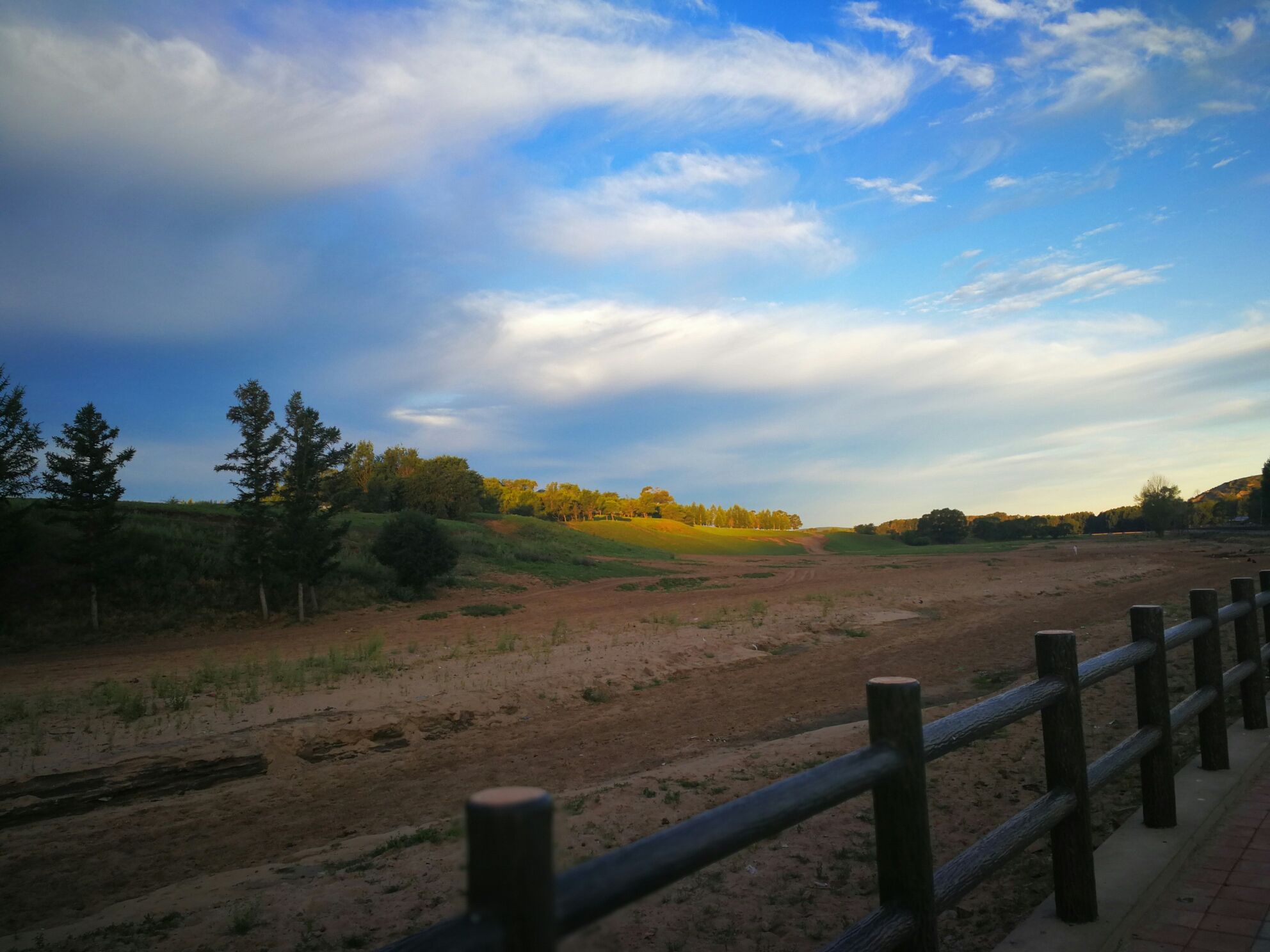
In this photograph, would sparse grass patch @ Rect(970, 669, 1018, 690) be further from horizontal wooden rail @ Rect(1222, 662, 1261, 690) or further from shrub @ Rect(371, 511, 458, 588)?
shrub @ Rect(371, 511, 458, 588)

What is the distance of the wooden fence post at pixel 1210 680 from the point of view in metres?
5.58

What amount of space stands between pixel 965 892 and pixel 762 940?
71.4 inches

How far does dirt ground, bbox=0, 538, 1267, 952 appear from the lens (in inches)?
202

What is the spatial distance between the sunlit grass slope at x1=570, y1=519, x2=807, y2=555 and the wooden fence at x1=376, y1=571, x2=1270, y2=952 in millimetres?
79157

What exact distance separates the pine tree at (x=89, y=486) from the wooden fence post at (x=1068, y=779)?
28158 mm

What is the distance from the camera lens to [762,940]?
4441 millimetres

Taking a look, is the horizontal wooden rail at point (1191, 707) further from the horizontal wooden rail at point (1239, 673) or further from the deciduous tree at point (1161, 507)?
the deciduous tree at point (1161, 507)

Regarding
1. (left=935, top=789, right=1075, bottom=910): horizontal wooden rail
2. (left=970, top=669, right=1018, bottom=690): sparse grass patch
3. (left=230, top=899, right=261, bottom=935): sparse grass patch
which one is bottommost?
(left=970, top=669, right=1018, bottom=690): sparse grass patch

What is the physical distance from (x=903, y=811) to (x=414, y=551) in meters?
31.9

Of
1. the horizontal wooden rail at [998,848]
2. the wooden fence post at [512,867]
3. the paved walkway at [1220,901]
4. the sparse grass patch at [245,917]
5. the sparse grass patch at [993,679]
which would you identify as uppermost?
the wooden fence post at [512,867]

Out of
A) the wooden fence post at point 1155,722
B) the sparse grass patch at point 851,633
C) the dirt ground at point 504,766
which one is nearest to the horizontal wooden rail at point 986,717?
the wooden fence post at point 1155,722

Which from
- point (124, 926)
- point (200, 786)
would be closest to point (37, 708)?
point (200, 786)

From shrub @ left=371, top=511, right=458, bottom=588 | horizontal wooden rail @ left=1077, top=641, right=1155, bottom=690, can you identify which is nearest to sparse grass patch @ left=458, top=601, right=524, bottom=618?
shrub @ left=371, top=511, right=458, bottom=588

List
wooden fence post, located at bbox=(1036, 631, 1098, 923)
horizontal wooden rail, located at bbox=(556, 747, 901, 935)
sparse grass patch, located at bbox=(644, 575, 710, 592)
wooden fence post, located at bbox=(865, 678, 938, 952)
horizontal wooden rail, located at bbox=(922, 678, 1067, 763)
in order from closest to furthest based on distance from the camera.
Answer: horizontal wooden rail, located at bbox=(556, 747, 901, 935)
wooden fence post, located at bbox=(865, 678, 938, 952)
horizontal wooden rail, located at bbox=(922, 678, 1067, 763)
wooden fence post, located at bbox=(1036, 631, 1098, 923)
sparse grass patch, located at bbox=(644, 575, 710, 592)
